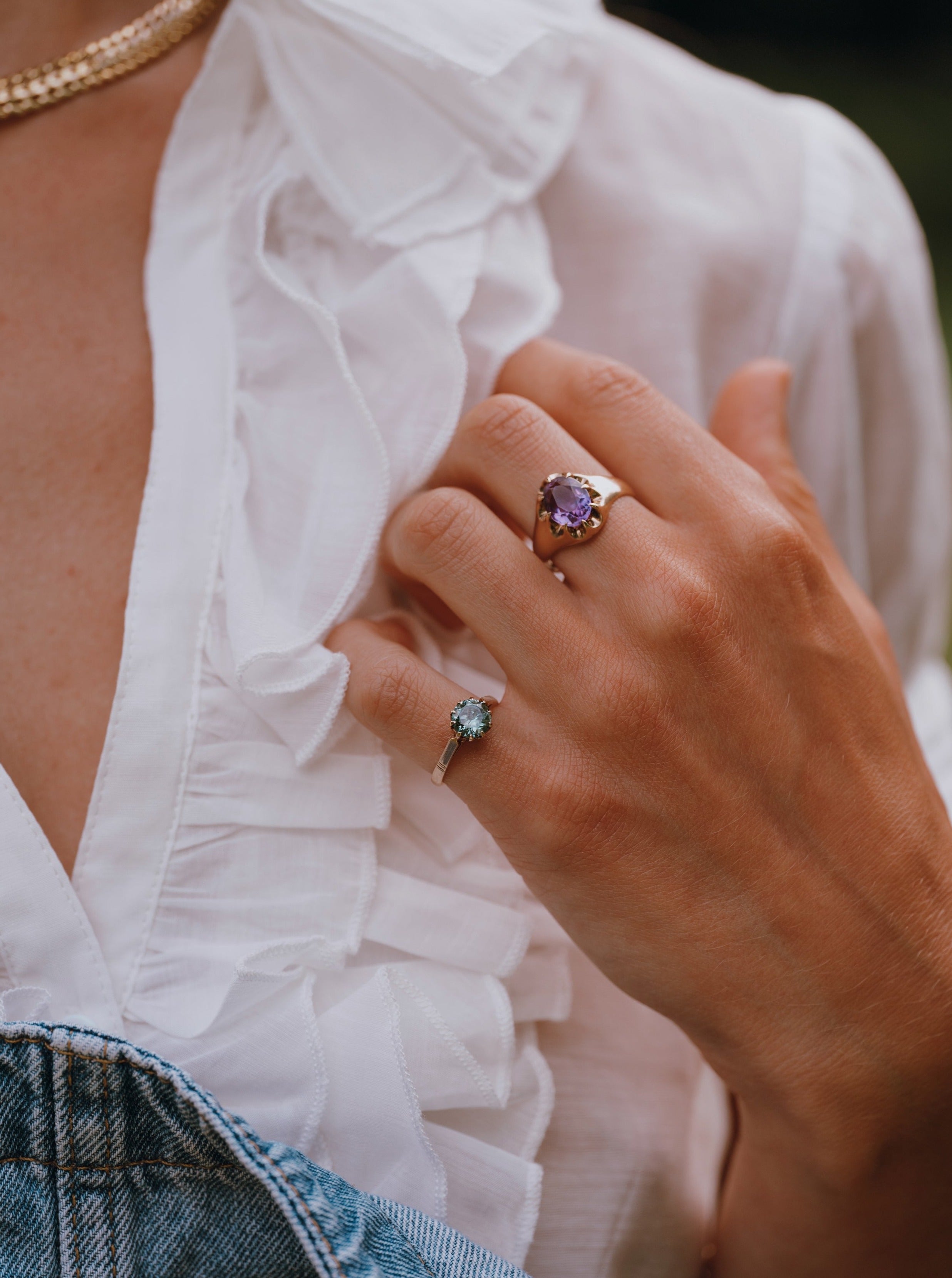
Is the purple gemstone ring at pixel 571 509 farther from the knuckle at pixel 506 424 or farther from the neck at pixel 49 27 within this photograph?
the neck at pixel 49 27

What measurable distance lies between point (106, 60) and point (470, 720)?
689 mm

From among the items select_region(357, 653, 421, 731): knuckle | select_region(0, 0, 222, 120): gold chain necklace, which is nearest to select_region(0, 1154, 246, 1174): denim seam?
select_region(357, 653, 421, 731): knuckle

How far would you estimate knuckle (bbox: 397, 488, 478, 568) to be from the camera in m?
0.66

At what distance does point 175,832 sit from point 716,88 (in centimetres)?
93

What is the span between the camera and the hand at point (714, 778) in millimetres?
641

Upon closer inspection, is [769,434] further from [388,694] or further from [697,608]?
[388,694]

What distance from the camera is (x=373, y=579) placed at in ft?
2.35

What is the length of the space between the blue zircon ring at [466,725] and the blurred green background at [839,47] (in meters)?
5.21

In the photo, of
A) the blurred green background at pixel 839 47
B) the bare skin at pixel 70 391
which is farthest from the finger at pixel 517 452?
the blurred green background at pixel 839 47

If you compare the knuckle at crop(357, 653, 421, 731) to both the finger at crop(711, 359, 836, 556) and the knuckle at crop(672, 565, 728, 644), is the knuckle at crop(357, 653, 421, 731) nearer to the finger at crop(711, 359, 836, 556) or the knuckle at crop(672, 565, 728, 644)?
the knuckle at crop(672, 565, 728, 644)

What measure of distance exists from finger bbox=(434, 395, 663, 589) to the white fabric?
0.03 metres

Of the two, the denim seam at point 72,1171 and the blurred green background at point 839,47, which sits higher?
the blurred green background at point 839,47

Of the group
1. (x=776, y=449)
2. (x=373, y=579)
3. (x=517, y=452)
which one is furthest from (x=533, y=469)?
(x=776, y=449)

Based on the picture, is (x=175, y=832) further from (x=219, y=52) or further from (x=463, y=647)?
(x=219, y=52)
